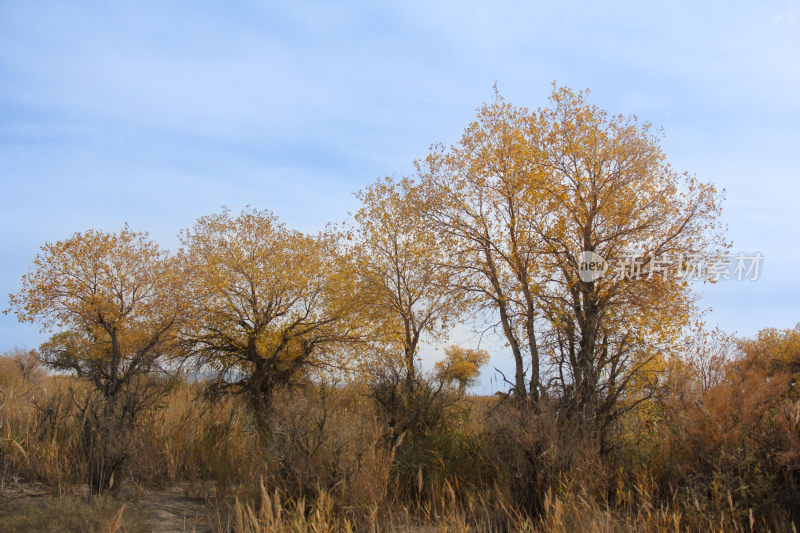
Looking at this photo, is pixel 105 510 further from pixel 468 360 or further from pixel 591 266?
pixel 468 360

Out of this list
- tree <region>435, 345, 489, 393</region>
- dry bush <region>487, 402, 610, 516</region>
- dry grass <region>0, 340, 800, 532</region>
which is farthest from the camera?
tree <region>435, 345, 489, 393</region>

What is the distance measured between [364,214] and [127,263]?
9497 millimetres

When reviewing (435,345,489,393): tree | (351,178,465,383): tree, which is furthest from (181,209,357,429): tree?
(435,345,489,393): tree

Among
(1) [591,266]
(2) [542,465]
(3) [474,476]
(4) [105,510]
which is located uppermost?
(1) [591,266]

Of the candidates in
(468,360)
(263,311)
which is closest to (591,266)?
(263,311)

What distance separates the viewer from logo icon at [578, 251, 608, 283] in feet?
54.9

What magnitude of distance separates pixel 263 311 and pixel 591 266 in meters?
12.2

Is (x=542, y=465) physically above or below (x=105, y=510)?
above

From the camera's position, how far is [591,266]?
1700cm

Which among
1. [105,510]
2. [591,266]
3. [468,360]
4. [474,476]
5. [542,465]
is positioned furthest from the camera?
[468,360]

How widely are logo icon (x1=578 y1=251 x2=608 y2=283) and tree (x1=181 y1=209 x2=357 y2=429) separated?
9.37 metres

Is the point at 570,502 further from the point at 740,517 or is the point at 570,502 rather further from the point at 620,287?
the point at 620,287

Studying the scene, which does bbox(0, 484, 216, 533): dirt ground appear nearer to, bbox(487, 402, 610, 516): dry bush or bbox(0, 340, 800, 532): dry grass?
bbox(0, 340, 800, 532): dry grass

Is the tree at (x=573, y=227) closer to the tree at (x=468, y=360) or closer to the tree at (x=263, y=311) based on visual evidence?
the tree at (x=263, y=311)
